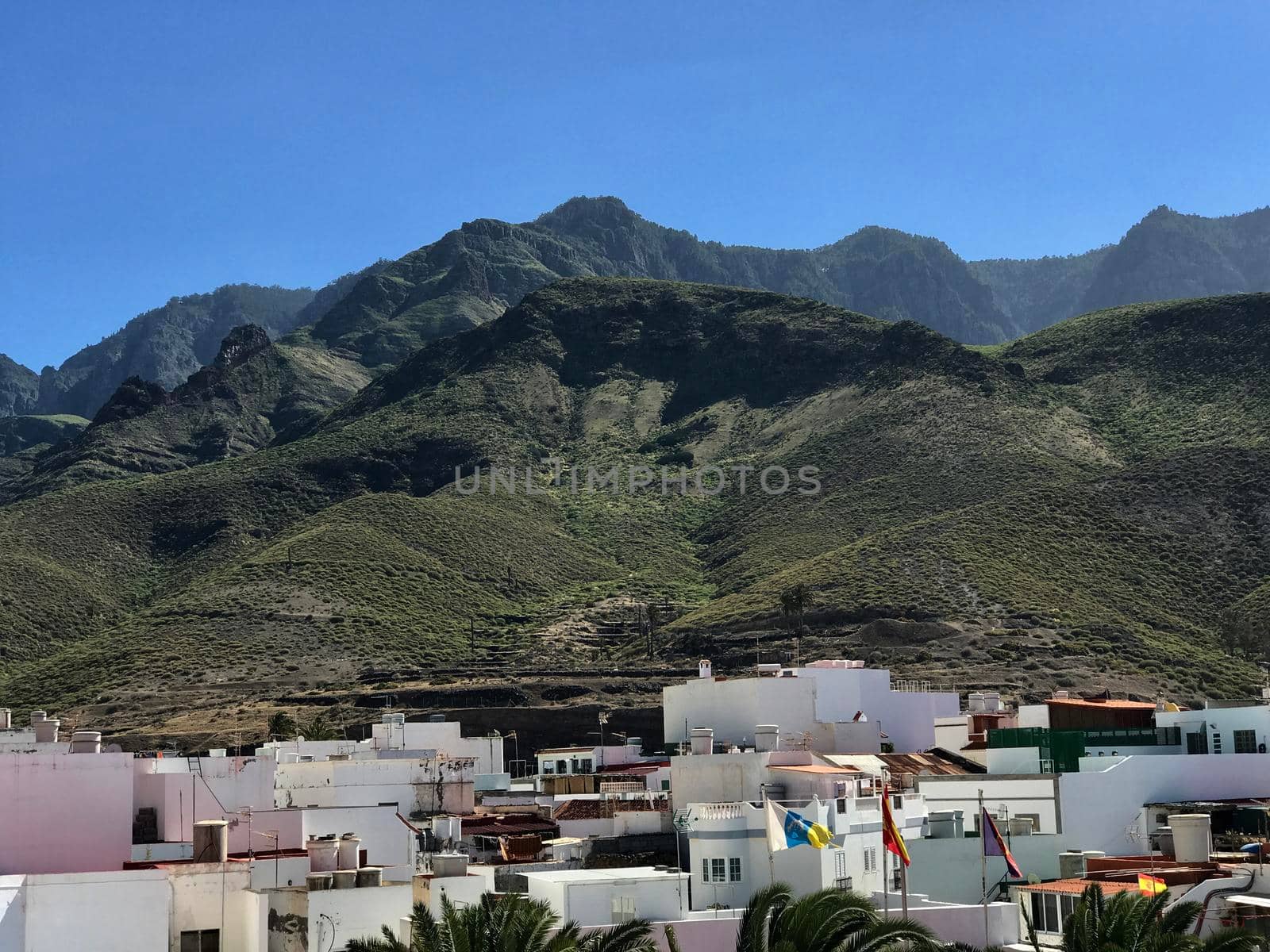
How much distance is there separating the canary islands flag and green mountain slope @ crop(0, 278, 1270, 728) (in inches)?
1954

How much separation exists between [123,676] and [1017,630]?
4441cm

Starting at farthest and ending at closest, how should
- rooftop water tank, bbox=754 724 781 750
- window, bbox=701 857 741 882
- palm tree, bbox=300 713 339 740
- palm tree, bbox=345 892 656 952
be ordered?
palm tree, bbox=300 713 339 740
rooftop water tank, bbox=754 724 781 750
window, bbox=701 857 741 882
palm tree, bbox=345 892 656 952

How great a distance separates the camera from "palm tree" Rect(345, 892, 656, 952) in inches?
796

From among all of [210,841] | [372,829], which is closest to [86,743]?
[372,829]

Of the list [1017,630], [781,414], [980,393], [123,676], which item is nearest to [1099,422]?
[980,393]

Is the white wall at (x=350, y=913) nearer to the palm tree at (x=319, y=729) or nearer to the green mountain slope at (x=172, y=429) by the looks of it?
the palm tree at (x=319, y=729)

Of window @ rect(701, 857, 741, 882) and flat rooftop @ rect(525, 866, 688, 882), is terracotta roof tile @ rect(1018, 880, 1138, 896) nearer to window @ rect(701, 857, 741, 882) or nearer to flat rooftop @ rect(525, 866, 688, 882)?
window @ rect(701, 857, 741, 882)

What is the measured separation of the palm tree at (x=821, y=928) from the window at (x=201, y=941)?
22.2ft

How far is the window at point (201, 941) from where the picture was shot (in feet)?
74.9

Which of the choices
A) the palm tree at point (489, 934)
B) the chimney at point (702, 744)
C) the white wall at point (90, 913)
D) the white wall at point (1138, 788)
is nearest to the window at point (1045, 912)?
the palm tree at point (489, 934)

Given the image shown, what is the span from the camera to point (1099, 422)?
130 m

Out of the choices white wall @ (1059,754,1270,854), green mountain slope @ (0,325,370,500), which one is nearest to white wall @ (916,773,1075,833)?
white wall @ (1059,754,1270,854)

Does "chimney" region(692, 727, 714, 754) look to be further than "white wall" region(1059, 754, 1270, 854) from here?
No

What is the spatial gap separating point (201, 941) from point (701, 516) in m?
113
